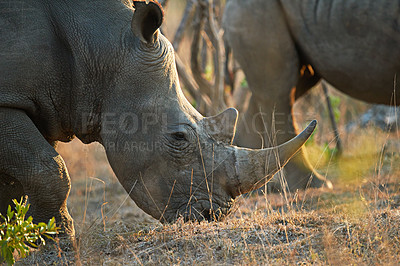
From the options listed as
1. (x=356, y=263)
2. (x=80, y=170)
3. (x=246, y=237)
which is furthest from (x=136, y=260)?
(x=80, y=170)

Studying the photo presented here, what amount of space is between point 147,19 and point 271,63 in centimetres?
278

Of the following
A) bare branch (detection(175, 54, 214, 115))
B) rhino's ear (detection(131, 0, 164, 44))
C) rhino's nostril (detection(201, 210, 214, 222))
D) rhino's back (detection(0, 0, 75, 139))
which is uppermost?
rhino's ear (detection(131, 0, 164, 44))

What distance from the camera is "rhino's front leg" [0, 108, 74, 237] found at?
4035 mm

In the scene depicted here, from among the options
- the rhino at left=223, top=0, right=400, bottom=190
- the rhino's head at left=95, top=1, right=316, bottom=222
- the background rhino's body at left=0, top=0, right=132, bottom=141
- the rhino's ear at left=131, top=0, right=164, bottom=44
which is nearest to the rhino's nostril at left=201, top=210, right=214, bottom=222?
the rhino's head at left=95, top=1, right=316, bottom=222

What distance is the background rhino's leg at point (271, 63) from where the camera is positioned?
6.73 meters

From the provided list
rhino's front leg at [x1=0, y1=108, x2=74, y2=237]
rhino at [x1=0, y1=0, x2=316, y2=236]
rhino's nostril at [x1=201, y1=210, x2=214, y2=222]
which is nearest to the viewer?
rhino's front leg at [x1=0, y1=108, x2=74, y2=237]

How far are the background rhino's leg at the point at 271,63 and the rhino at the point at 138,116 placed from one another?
235 cm

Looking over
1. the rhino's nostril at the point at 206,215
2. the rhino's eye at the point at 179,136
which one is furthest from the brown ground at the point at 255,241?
the rhino's eye at the point at 179,136

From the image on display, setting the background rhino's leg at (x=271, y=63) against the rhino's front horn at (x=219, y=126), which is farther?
the background rhino's leg at (x=271, y=63)

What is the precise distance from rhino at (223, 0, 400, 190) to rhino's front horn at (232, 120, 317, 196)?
1943 mm

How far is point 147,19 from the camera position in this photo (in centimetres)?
422

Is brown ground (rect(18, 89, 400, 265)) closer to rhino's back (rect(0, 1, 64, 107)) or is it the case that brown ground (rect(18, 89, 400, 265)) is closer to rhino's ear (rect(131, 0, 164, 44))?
rhino's back (rect(0, 1, 64, 107))

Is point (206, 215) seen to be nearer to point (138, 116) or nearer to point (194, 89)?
point (138, 116)

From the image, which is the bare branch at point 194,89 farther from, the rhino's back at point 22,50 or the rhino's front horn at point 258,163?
the rhino's back at point 22,50
